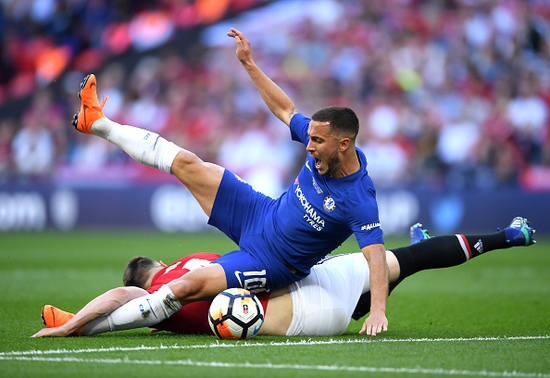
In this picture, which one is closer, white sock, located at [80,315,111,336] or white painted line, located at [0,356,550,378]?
white painted line, located at [0,356,550,378]

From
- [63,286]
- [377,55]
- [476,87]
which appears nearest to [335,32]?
[377,55]

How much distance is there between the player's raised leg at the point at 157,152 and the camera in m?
6.85

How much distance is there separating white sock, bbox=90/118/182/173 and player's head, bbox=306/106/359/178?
1230 millimetres

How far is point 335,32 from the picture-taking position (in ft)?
67.4

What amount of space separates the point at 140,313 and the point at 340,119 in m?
2.14

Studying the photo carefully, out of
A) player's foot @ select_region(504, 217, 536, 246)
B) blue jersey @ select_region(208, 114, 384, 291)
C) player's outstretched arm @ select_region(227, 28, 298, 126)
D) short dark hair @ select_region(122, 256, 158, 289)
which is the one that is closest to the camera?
blue jersey @ select_region(208, 114, 384, 291)

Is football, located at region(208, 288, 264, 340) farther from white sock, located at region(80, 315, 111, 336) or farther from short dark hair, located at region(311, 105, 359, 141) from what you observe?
short dark hair, located at region(311, 105, 359, 141)

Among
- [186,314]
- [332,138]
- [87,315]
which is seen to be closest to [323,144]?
[332,138]

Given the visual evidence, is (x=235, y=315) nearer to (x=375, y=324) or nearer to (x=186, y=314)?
(x=186, y=314)

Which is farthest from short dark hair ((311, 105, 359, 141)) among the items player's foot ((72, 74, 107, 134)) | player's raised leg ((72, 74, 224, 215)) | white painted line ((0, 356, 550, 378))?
white painted line ((0, 356, 550, 378))

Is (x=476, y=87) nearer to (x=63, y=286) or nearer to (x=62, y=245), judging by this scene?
(x=62, y=245)

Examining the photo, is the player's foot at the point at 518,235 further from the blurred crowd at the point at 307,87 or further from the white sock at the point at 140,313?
the blurred crowd at the point at 307,87

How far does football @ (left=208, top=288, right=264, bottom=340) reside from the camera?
6.13m

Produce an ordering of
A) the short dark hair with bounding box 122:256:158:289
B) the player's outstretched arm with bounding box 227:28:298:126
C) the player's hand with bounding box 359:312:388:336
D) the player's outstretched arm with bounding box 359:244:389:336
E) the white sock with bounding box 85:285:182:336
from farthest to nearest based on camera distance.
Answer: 1. the player's outstretched arm with bounding box 227:28:298:126
2. the short dark hair with bounding box 122:256:158:289
3. the white sock with bounding box 85:285:182:336
4. the player's outstretched arm with bounding box 359:244:389:336
5. the player's hand with bounding box 359:312:388:336
